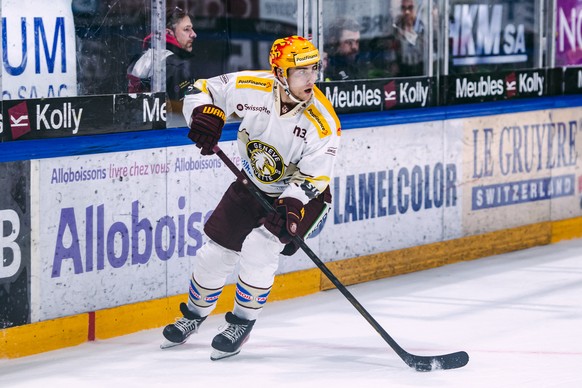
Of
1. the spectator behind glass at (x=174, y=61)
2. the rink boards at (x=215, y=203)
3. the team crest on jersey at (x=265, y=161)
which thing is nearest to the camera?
the team crest on jersey at (x=265, y=161)

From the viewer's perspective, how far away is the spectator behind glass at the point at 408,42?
26.9ft

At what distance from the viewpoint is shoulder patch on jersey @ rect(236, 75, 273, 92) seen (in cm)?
582

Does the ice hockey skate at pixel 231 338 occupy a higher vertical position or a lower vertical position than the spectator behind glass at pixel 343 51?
lower

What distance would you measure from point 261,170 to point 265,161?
Result: 0.16 ft

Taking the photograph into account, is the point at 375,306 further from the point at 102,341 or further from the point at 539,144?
the point at 539,144

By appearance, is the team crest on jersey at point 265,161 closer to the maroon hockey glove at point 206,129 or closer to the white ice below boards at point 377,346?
the maroon hockey glove at point 206,129

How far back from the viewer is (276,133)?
5.76 metres

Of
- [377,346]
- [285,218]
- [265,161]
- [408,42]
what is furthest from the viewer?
[408,42]

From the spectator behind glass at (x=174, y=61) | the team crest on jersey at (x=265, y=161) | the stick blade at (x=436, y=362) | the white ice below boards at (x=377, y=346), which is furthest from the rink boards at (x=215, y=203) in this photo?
the stick blade at (x=436, y=362)

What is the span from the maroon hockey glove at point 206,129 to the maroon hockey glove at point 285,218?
366mm

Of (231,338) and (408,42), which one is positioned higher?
(408,42)

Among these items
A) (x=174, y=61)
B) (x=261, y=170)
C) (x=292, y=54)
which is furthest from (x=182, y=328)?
(x=174, y=61)

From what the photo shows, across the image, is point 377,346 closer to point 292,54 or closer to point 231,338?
point 231,338

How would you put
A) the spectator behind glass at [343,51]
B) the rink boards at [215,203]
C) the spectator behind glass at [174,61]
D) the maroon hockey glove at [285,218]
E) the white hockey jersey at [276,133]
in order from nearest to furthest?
the maroon hockey glove at [285,218] < the white hockey jersey at [276,133] < the rink boards at [215,203] < the spectator behind glass at [174,61] < the spectator behind glass at [343,51]
